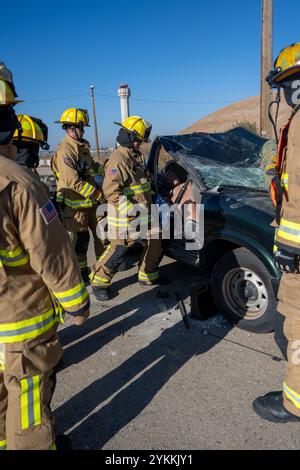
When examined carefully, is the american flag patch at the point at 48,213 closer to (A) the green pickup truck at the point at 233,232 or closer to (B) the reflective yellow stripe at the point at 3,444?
(B) the reflective yellow stripe at the point at 3,444

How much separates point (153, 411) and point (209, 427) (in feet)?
1.31

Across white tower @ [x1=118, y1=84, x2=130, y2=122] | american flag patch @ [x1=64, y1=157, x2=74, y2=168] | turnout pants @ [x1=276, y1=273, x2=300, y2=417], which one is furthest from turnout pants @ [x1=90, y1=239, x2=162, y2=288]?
white tower @ [x1=118, y1=84, x2=130, y2=122]

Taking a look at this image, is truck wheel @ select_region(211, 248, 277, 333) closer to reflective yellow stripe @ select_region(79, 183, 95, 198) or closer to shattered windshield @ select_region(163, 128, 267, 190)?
shattered windshield @ select_region(163, 128, 267, 190)

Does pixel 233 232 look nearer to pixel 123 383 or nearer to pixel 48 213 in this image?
pixel 123 383

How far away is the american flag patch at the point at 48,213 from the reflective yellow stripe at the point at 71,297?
0.34m

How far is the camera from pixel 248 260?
3.25m

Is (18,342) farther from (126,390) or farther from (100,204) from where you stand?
(100,204)

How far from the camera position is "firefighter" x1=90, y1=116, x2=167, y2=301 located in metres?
4.20

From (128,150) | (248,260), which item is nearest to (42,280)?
(248,260)

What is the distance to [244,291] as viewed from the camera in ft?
11.2

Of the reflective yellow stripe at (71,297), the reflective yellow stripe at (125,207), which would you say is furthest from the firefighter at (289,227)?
the reflective yellow stripe at (125,207)

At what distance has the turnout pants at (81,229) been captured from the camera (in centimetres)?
475

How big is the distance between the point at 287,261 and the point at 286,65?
111cm

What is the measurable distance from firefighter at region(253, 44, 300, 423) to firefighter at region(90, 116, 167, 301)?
7.13 ft
